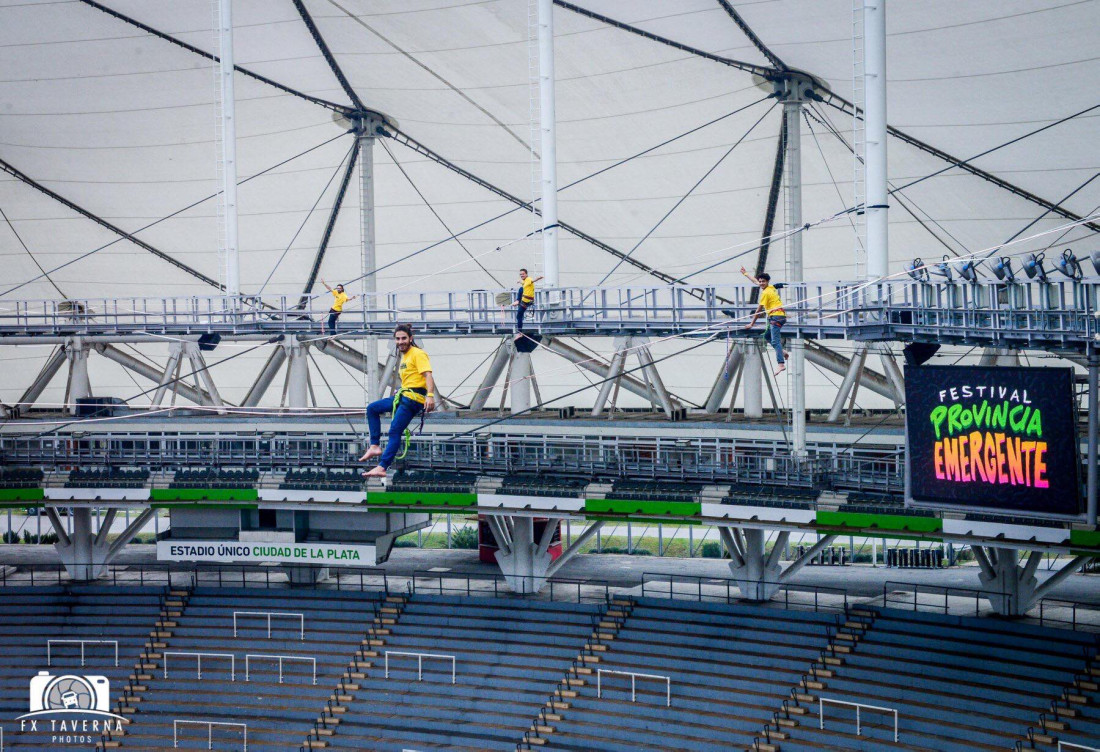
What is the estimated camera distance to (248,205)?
4875 centimetres

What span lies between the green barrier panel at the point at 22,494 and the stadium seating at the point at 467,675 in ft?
42.8

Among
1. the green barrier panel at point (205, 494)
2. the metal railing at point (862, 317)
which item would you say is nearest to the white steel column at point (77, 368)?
the green barrier panel at point (205, 494)

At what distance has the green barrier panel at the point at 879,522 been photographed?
100 feet

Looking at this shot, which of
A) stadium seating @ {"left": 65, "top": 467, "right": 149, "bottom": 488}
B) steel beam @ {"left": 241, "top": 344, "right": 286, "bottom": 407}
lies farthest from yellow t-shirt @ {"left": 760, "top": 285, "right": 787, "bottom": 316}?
stadium seating @ {"left": 65, "top": 467, "right": 149, "bottom": 488}

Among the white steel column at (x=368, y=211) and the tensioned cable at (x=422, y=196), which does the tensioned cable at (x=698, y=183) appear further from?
the white steel column at (x=368, y=211)

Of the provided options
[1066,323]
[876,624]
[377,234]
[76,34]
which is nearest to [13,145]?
[76,34]

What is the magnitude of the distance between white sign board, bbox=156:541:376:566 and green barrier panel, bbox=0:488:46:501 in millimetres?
4233

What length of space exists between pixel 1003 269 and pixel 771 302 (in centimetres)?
418

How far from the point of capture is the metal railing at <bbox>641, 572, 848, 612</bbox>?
3609 centimetres

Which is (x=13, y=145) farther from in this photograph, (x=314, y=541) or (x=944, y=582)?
(x=944, y=582)

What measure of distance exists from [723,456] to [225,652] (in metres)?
16.6

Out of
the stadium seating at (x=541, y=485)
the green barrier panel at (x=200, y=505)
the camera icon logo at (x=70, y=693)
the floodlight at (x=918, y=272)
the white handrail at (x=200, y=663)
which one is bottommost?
the camera icon logo at (x=70, y=693)

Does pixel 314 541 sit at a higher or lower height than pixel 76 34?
lower

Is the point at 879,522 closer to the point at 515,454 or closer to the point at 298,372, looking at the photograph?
the point at 515,454
